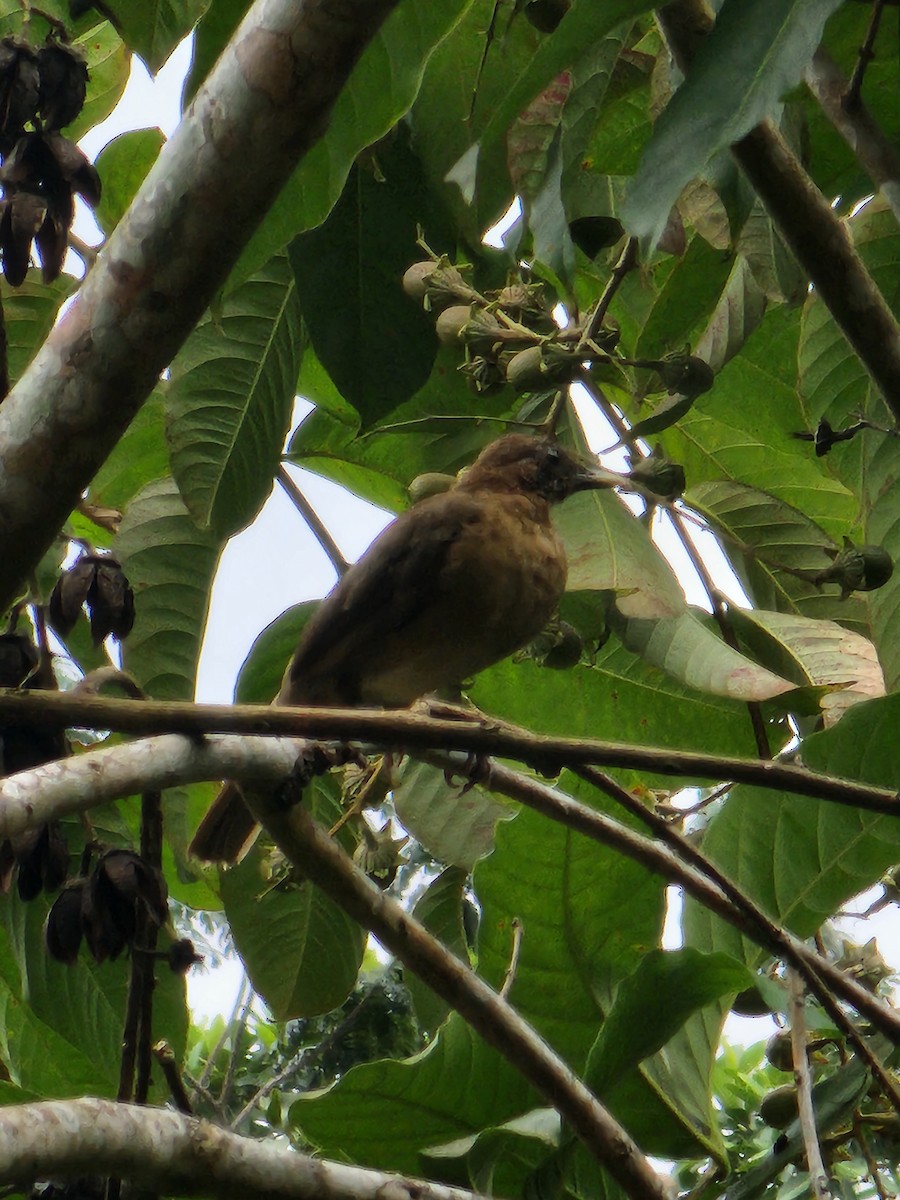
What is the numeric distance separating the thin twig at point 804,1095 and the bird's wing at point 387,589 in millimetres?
1466

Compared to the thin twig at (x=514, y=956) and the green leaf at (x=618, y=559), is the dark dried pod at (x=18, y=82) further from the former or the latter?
the thin twig at (x=514, y=956)

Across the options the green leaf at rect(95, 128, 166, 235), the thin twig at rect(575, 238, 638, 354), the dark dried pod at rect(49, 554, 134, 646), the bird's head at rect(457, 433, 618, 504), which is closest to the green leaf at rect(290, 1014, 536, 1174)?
the dark dried pod at rect(49, 554, 134, 646)

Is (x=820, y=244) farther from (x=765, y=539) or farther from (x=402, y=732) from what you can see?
(x=765, y=539)

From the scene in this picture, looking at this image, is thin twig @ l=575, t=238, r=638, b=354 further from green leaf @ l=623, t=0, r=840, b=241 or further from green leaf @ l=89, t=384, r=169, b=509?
green leaf @ l=89, t=384, r=169, b=509

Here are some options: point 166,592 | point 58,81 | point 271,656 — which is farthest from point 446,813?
point 58,81

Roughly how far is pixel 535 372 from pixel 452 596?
107cm

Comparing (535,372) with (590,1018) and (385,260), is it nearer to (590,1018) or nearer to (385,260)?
(385,260)

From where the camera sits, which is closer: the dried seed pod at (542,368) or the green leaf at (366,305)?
the dried seed pod at (542,368)

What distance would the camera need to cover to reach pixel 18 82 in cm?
214

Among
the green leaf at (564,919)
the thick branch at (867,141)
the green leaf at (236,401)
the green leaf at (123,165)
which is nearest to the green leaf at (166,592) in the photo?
the green leaf at (236,401)

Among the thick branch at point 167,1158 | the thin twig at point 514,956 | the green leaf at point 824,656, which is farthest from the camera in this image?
the green leaf at point 824,656

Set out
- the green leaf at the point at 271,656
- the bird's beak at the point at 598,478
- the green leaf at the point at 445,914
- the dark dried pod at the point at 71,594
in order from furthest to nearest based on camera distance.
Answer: the green leaf at the point at 271,656 < the green leaf at the point at 445,914 < the bird's beak at the point at 598,478 < the dark dried pod at the point at 71,594

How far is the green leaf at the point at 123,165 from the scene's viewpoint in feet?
10.3

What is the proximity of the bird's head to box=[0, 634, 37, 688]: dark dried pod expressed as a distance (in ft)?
5.64
